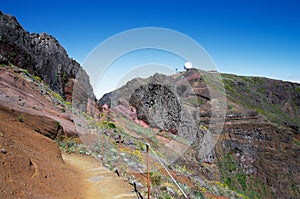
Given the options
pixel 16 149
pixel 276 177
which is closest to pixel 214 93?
pixel 276 177

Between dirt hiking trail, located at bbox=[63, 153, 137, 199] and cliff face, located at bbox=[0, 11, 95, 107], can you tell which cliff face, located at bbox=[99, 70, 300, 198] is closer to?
cliff face, located at bbox=[0, 11, 95, 107]

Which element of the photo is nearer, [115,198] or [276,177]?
[115,198]

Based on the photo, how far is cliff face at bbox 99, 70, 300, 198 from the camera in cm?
2573

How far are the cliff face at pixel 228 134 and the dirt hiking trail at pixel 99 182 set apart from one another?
1663 centimetres

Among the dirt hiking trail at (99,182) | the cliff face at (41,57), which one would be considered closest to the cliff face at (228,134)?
the cliff face at (41,57)

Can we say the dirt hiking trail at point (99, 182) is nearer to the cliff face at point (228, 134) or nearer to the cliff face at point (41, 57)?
the cliff face at point (41, 57)

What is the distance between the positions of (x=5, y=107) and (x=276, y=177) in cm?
5832

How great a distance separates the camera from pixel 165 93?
2534cm

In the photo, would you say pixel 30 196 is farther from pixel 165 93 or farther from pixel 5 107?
pixel 165 93

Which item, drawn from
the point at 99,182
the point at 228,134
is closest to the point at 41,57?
the point at 99,182

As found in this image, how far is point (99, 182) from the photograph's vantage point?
6.82 m

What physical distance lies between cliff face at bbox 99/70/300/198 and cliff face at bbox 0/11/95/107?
633 cm

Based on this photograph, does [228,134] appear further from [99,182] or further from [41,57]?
[99,182]

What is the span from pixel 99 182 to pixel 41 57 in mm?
17608
